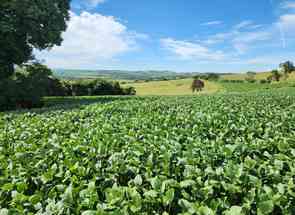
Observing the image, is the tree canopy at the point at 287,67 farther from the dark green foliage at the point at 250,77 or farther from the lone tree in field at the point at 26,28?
the lone tree in field at the point at 26,28

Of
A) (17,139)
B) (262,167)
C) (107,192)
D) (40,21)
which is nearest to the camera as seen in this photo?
(107,192)

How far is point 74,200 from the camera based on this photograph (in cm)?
369

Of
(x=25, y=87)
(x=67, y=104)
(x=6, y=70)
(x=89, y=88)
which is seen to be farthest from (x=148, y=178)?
(x=89, y=88)

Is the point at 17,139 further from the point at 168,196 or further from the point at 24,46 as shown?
the point at 24,46

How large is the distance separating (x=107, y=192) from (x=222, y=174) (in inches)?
55.4

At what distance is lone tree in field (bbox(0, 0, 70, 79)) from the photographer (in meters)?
28.2

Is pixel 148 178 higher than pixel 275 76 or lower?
higher

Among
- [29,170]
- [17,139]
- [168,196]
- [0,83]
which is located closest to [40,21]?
[0,83]

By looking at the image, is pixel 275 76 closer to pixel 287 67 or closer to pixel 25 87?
pixel 287 67

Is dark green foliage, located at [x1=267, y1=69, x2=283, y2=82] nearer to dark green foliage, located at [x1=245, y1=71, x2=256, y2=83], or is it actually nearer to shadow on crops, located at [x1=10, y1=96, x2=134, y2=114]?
dark green foliage, located at [x1=245, y1=71, x2=256, y2=83]

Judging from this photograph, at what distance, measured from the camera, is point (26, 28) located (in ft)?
99.5

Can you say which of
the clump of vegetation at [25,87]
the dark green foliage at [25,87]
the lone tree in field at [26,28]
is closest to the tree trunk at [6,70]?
the lone tree in field at [26,28]

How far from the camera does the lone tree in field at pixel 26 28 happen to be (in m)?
28.2

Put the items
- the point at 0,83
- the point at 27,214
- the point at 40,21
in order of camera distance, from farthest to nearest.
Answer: the point at 40,21, the point at 0,83, the point at 27,214
